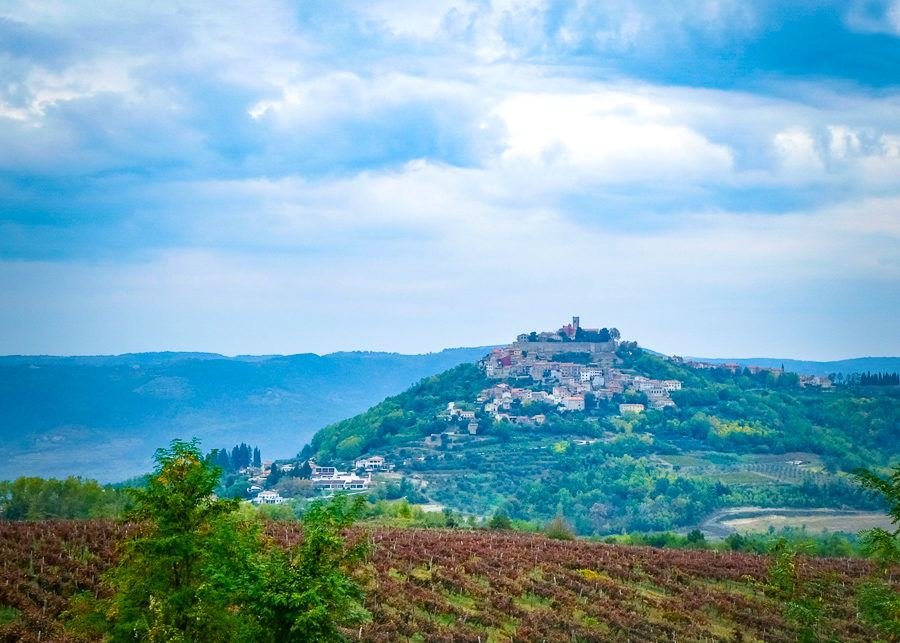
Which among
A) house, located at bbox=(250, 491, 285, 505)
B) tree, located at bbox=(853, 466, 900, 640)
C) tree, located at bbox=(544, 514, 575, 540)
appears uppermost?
tree, located at bbox=(853, 466, 900, 640)

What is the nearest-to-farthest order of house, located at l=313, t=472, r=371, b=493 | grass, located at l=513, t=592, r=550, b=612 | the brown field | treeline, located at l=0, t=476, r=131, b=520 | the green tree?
the green tree, grass, located at l=513, t=592, r=550, b=612, treeline, located at l=0, t=476, r=131, b=520, the brown field, house, located at l=313, t=472, r=371, b=493

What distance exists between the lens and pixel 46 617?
85.6ft

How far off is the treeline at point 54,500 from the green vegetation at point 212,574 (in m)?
35.6

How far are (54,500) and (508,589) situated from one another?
104ft

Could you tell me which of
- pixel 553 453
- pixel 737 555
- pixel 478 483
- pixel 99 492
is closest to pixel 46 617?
pixel 99 492

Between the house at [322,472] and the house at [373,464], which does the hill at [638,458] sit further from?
the house at [322,472]

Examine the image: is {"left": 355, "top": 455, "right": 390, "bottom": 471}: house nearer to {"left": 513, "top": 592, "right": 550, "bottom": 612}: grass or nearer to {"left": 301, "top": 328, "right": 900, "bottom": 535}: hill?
{"left": 301, "top": 328, "right": 900, "bottom": 535}: hill

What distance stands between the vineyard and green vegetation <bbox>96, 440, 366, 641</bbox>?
24.6 ft

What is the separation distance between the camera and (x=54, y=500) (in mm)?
55594

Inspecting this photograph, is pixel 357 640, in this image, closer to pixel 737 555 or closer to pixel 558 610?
pixel 558 610

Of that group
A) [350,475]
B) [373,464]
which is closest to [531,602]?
[350,475]

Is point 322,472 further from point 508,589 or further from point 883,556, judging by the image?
point 883,556

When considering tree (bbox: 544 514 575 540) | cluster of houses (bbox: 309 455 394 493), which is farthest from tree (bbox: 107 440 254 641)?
cluster of houses (bbox: 309 455 394 493)

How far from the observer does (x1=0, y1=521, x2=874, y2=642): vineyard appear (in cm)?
2917
